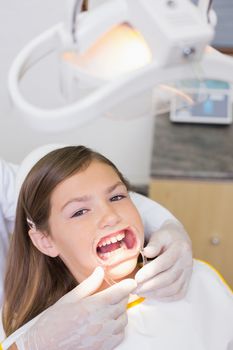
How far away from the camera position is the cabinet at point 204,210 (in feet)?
5.64

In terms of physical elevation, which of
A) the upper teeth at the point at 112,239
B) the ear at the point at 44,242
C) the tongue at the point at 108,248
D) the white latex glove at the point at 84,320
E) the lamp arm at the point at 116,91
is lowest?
the white latex glove at the point at 84,320

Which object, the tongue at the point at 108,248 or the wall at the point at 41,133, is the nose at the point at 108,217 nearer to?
the tongue at the point at 108,248

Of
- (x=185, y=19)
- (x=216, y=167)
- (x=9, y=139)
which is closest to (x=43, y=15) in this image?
(x=9, y=139)

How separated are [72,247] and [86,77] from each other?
0.64 meters

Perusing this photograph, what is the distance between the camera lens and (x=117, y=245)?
3.95 ft

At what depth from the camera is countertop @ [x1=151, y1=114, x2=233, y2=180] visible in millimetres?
1702

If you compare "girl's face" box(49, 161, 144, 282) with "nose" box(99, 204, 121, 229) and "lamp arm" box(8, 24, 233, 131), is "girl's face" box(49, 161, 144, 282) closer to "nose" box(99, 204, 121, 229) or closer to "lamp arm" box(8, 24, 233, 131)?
"nose" box(99, 204, 121, 229)

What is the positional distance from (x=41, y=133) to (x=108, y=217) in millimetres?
1004

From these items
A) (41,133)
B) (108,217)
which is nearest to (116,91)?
(108,217)

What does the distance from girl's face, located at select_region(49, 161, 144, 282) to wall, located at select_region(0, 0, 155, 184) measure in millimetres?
602

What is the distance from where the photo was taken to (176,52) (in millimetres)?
539

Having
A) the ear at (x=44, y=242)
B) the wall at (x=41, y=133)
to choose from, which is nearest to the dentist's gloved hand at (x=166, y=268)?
the ear at (x=44, y=242)

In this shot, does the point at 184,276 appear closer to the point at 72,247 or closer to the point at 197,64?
the point at 72,247

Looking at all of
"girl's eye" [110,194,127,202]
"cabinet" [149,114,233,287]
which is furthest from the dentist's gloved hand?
"cabinet" [149,114,233,287]
